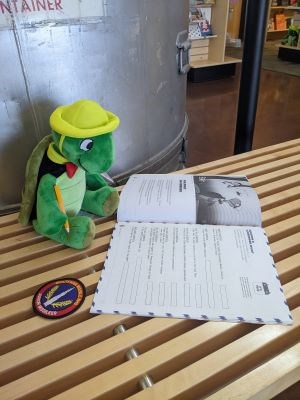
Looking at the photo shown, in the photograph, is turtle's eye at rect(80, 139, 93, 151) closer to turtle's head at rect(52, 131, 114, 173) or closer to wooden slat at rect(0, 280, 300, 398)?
turtle's head at rect(52, 131, 114, 173)

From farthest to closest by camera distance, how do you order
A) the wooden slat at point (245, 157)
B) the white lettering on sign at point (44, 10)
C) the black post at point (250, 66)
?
the black post at point (250, 66), the wooden slat at point (245, 157), the white lettering on sign at point (44, 10)

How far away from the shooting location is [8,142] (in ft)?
2.37

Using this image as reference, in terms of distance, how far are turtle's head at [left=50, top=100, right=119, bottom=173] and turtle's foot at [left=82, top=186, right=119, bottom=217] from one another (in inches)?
3.8

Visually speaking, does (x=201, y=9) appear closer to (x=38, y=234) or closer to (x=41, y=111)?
(x=41, y=111)

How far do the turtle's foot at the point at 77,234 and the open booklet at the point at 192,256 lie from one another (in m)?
0.05

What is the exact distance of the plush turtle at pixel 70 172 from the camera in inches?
20.8

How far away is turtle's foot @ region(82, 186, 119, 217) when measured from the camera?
66 centimetres

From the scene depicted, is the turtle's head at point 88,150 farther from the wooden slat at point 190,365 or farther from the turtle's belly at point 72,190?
the wooden slat at point 190,365

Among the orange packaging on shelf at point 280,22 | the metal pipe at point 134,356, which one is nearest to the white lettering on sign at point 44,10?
the metal pipe at point 134,356

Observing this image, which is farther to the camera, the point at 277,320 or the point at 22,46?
the point at 22,46

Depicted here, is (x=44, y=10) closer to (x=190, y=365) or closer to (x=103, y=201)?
(x=103, y=201)

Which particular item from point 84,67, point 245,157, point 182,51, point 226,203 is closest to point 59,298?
point 226,203

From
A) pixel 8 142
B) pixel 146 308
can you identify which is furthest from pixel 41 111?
pixel 146 308

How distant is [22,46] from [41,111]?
0.13 metres
